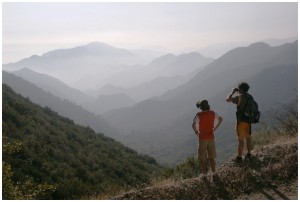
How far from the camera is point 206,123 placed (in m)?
7.43

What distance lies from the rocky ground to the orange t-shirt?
0.74m

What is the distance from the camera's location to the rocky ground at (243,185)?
607 centimetres

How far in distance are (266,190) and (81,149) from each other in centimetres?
1931

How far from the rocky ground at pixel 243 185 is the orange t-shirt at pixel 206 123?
2.41ft

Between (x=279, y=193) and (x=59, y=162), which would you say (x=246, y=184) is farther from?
(x=59, y=162)

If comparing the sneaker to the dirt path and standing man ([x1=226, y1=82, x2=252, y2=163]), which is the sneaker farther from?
standing man ([x1=226, y1=82, x2=252, y2=163])

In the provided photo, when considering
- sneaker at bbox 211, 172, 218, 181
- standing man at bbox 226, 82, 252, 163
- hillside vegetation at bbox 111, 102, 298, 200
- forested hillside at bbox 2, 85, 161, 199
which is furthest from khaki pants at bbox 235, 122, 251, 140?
forested hillside at bbox 2, 85, 161, 199

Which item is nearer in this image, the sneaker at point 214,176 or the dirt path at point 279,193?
the dirt path at point 279,193

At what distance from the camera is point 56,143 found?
22.5m

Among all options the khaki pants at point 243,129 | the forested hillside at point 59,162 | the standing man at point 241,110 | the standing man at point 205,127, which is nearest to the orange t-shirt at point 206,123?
the standing man at point 205,127

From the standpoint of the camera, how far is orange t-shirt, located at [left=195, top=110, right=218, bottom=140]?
739 centimetres

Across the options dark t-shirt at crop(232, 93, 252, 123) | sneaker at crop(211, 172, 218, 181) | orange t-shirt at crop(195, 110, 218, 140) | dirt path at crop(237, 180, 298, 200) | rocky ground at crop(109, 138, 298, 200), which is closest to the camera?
dirt path at crop(237, 180, 298, 200)

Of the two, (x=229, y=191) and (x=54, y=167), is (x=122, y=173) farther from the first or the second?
(x=229, y=191)

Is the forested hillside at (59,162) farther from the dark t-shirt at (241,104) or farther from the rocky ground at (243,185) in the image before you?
the rocky ground at (243,185)
